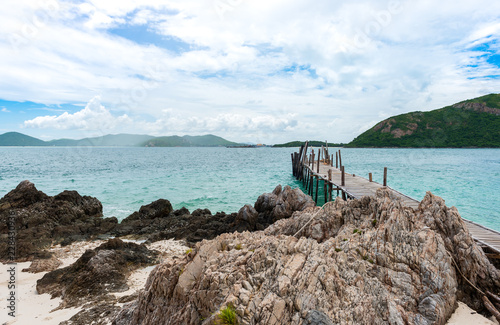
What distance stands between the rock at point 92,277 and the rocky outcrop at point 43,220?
3549 millimetres

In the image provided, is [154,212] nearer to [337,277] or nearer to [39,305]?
[39,305]

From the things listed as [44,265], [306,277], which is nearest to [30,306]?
[44,265]

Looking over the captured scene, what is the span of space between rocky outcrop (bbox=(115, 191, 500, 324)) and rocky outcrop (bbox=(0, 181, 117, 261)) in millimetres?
10282

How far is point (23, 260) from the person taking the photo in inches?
480

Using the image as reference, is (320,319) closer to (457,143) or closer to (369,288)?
(369,288)

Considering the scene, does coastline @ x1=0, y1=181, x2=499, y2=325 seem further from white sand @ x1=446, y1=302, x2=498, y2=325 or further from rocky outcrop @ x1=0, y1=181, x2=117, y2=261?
rocky outcrop @ x1=0, y1=181, x2=117, y2=261

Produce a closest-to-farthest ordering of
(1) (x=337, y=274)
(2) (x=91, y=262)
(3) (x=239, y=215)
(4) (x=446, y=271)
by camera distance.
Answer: (1) (x=337, y=274) → (4) (x=446, y=271) → (2) (x=91, y=262) → (3) (x=239, y=215)

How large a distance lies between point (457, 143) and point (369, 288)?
165 meters

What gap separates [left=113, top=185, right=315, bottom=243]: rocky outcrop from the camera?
51.9ft

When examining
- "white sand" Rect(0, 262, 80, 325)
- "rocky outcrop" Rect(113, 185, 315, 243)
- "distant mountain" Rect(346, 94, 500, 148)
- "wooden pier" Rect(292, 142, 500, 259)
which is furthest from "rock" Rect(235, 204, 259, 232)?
"distant mountain" Rect(346, 94, 500, 148)

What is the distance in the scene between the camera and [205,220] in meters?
17.6

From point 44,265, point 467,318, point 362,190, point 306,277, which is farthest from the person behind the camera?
point 362,190

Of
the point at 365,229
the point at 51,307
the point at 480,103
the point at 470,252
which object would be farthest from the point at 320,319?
the point at 480,103

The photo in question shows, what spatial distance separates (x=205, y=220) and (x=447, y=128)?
170 metres
